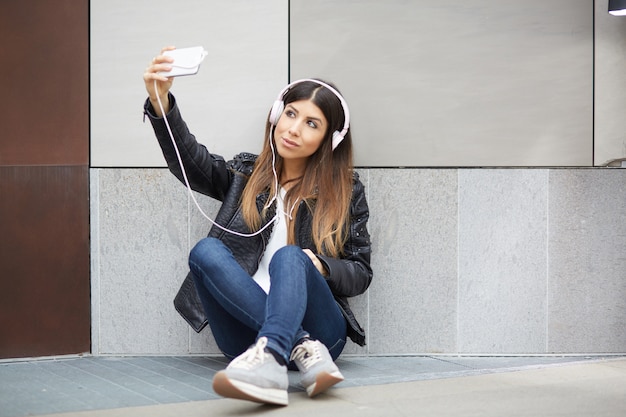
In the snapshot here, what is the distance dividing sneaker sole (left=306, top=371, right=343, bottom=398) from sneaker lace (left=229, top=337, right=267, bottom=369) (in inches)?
11.1

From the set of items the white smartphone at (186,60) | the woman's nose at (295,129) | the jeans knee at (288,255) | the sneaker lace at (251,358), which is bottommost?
the sneaker lace at (251,358)

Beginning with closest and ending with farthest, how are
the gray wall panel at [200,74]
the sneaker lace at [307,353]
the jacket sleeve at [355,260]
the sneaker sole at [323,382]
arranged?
the sneaker sole at [323,382] < the sneaker lace at [307,353] < the jacket sleeve at [355,260] < the gray wall panel at [200,74]

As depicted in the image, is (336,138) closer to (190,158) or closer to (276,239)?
(276,239)

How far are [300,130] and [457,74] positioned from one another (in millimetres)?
1018

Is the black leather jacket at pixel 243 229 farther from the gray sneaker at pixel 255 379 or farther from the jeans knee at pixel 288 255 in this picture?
the gray sneaker at pixel 255 379

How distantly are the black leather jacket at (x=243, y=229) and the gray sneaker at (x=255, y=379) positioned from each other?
28.1 inches

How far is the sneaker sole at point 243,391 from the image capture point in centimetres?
311

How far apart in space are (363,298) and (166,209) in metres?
1.13

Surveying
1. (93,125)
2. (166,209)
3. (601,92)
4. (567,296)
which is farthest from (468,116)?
(93,125)

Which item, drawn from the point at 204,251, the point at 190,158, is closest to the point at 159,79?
the point at 190,158

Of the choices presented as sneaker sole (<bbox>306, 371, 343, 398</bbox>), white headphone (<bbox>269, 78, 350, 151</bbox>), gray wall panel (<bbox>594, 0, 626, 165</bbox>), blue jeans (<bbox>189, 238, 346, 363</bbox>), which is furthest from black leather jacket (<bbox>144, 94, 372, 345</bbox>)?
gray wall panel (<bbox>594, 0, 626, 165</bbox>)

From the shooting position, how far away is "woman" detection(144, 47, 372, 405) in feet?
11.8

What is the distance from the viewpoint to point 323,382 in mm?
3400

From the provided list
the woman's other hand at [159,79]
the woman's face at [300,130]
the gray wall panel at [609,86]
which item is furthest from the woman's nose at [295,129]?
the gray wall panel at [609,86]
